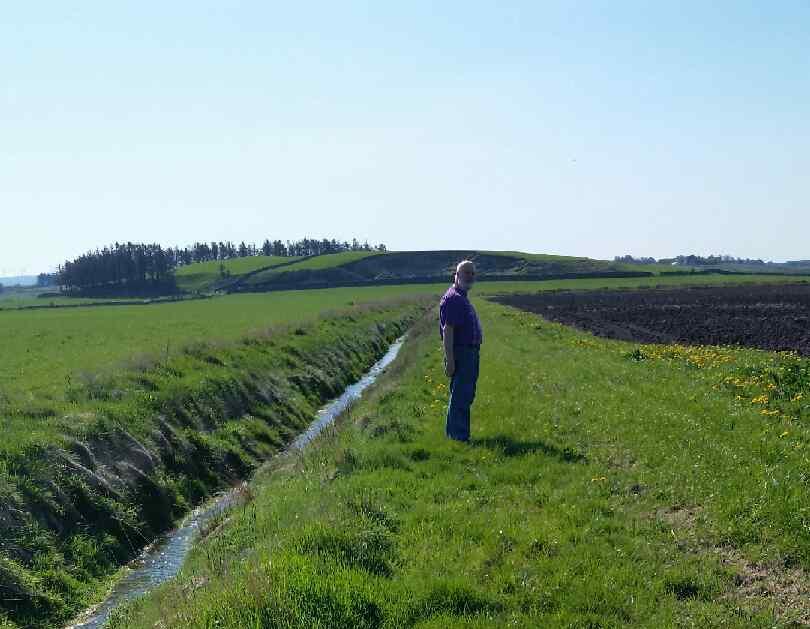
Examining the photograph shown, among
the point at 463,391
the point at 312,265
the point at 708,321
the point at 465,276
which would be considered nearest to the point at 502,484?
the point at 463,391

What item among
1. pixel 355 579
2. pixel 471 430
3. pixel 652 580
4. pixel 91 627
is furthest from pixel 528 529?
pixel 91 627

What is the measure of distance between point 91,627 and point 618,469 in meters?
7.82

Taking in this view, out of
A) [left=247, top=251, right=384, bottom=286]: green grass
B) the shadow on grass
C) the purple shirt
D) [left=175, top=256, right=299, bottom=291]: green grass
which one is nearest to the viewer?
the shadow on grass

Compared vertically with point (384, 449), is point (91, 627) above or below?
below

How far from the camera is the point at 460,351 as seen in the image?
452 inches

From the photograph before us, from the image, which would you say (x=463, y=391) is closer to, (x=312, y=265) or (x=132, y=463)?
(x=132, y=463)

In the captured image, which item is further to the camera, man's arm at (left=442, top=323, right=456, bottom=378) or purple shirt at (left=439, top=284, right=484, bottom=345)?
purple shirt at (left=439, top=284, right=484, bottom=345)

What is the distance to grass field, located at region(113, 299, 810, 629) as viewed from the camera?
5.77m

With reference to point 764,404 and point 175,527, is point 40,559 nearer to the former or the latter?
point 175,527

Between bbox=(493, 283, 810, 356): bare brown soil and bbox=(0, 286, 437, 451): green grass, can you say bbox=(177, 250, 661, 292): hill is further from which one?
bbox=(0, 286, 437, 451): green grass

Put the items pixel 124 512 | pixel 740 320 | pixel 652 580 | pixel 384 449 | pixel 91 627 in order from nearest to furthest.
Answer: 1. pixel 652 580
2. pixel 91 627
3. pixel 384 449
4. pixel 124 512
5. pixel 740 320

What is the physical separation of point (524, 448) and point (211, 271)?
169758 millimetres

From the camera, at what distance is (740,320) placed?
39.8 metres

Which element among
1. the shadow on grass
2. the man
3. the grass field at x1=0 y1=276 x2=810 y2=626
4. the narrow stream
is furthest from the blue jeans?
the narrow stream
